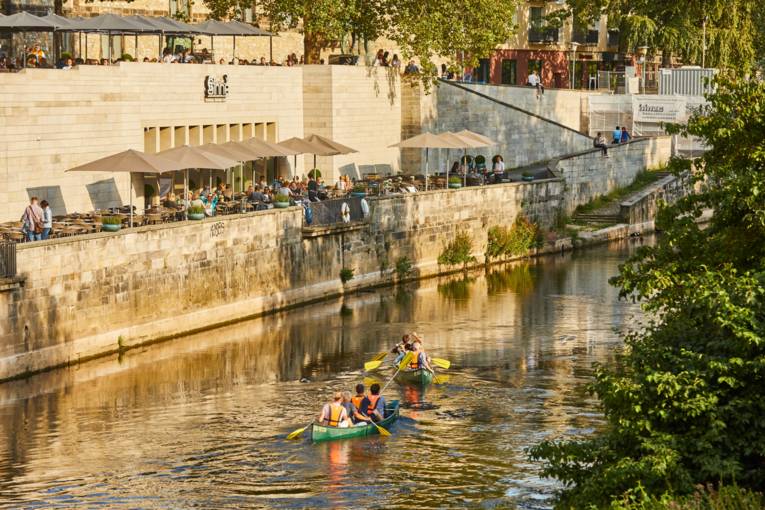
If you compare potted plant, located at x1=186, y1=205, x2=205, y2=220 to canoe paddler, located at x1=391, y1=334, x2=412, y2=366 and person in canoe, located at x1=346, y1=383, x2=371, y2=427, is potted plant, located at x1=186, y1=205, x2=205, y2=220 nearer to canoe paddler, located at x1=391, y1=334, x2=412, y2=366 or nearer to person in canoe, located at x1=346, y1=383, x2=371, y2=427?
canoe paddler, located at x1=391, y1=334, x2=412, y2=366

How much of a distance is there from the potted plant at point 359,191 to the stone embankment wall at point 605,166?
12.2m

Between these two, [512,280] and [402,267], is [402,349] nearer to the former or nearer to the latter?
[402,267]

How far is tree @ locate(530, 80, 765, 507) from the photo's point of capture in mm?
23109

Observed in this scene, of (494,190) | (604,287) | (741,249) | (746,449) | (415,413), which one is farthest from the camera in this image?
(494,190)

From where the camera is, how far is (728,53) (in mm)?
83688

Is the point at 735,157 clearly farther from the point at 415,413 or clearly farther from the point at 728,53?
the point at 728,53

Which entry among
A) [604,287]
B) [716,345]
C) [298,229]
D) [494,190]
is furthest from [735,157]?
[494,190]

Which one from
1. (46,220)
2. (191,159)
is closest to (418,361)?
(46,220)

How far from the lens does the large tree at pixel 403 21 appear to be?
63781 mm

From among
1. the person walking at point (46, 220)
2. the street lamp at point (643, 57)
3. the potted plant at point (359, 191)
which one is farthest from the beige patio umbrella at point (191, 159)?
the street lamp at point (643, 57)

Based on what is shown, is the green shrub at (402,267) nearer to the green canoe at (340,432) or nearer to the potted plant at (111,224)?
the potted plant at (111,224)

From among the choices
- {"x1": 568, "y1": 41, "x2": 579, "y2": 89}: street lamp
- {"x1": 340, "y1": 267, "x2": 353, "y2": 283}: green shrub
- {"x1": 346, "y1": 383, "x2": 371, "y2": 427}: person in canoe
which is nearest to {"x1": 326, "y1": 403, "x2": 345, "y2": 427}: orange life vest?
{"x1": 346, "y1": 383, "x2": 371, "y2": 427}: person in canoe

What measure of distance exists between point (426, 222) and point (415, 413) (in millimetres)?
21904

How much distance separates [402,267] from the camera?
57.7 meters
